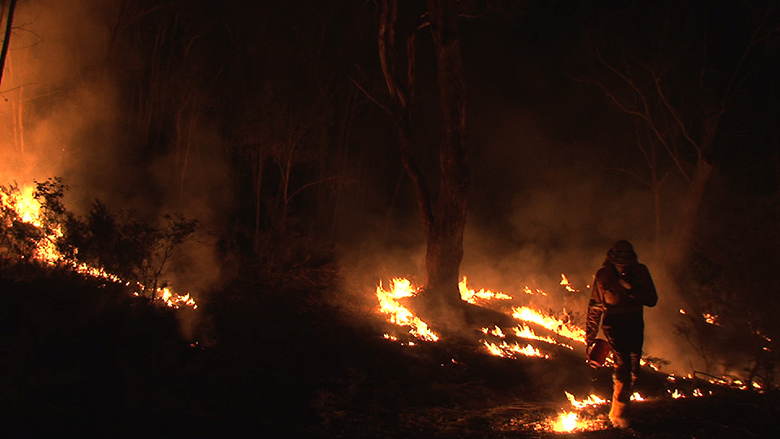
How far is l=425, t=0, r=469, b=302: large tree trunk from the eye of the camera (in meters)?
10.6

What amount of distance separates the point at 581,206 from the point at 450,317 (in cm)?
1614

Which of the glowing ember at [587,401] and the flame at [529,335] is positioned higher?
the flame at [529,335]

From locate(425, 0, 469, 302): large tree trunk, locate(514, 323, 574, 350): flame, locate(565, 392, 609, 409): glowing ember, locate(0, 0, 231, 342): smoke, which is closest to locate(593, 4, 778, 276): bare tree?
locate(514, 323, 574, 350): flame

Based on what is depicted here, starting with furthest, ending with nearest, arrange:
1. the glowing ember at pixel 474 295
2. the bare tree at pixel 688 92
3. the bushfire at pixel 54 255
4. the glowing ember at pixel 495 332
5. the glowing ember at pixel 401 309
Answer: the bare tree at pixel 688 92 < the glowing ember at pixel 474 295 < the glowing ember at pixel 495 332 < the glowing ember at pixel 401 309 < the bushfire at pixel 54 255

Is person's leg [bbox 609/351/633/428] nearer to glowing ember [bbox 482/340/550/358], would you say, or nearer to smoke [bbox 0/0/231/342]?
glowing ember [bbox 482/340/550/358]

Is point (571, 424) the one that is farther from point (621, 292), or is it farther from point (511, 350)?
point (511, 350)

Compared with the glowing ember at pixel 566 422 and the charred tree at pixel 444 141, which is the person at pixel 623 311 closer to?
the glowing ember at pixel 566 422

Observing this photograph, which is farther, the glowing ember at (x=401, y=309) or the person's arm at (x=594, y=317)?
the glowing ember at (x=401, y=309)

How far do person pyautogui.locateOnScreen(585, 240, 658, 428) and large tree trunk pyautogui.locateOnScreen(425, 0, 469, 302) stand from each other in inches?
220

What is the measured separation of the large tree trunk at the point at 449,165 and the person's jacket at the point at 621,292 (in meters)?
5.51

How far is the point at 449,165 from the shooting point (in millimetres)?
10891

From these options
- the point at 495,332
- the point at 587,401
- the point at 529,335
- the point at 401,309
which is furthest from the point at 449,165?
the point at 587,401

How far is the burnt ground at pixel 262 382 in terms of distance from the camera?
4.81 m

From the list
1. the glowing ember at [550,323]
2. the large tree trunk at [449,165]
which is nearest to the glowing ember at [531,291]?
the glowing ember at [550,323]
